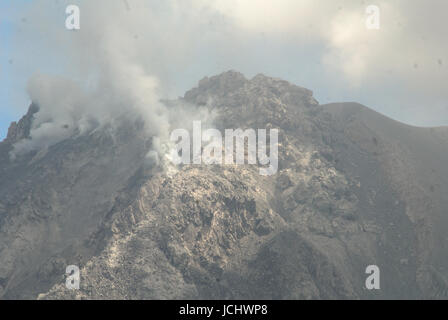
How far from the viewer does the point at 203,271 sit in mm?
95688

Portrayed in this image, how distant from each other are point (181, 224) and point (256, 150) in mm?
38369

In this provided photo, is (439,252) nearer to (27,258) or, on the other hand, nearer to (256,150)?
(256,150)

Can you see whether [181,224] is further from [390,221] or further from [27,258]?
[390,221]

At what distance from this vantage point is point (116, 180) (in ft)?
412

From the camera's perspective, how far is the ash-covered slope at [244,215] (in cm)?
9338

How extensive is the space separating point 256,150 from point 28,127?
72382mm

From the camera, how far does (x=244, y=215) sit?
10825 cm

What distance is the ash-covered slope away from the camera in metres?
93.4
